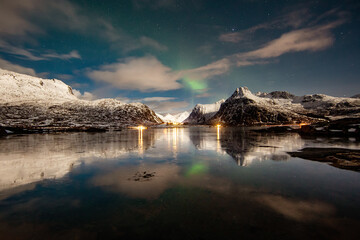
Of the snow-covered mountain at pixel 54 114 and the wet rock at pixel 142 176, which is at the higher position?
the snow-covered mountain at pixel 54 114

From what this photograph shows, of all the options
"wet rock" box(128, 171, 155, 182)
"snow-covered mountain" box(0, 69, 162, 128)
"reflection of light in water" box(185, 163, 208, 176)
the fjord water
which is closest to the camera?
the fjord water

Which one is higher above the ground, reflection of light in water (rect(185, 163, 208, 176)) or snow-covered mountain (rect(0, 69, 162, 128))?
snow-covered mountain (rect(0, 69, 162, 128))

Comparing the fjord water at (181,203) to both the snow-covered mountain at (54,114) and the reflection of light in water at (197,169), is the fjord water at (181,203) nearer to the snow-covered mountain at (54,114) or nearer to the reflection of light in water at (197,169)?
the reflection of light in water at (197,169)

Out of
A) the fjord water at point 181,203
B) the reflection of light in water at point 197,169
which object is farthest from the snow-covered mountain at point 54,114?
the fjord water at point 181,203

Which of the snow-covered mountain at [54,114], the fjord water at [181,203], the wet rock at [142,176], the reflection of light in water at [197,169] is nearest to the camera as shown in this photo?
the fjord water at [181,203]

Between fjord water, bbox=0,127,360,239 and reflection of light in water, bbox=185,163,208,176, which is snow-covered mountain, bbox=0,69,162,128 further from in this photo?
fjord water, bbox=0,127,360,239

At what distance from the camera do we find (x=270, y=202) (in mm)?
6816

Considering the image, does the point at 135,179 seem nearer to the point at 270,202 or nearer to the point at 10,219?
the point at 10,219

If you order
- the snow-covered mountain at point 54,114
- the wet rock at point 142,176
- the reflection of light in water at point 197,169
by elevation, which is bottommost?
the reflection of light in water at point 197,169

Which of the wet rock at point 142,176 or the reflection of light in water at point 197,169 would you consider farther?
the reflection of light in water at point 197,169

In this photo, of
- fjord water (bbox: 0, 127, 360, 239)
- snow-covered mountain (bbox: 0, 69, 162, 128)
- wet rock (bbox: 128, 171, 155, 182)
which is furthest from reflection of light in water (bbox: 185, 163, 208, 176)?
snow-covered mountain (bbox: 0, 69, 162, 128)

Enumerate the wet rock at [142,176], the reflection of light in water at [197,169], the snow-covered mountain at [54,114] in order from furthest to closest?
the snow-covered mountain at [54,114] < the reflection of light in water at [197,169] < the wet rock at [142,176]

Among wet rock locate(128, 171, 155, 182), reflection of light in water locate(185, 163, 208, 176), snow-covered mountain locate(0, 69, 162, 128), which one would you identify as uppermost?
snow-covered mountain locate(0, 69, 162, 128)

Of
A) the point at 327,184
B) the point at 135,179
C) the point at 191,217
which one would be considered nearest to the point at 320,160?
the point at 327,184
